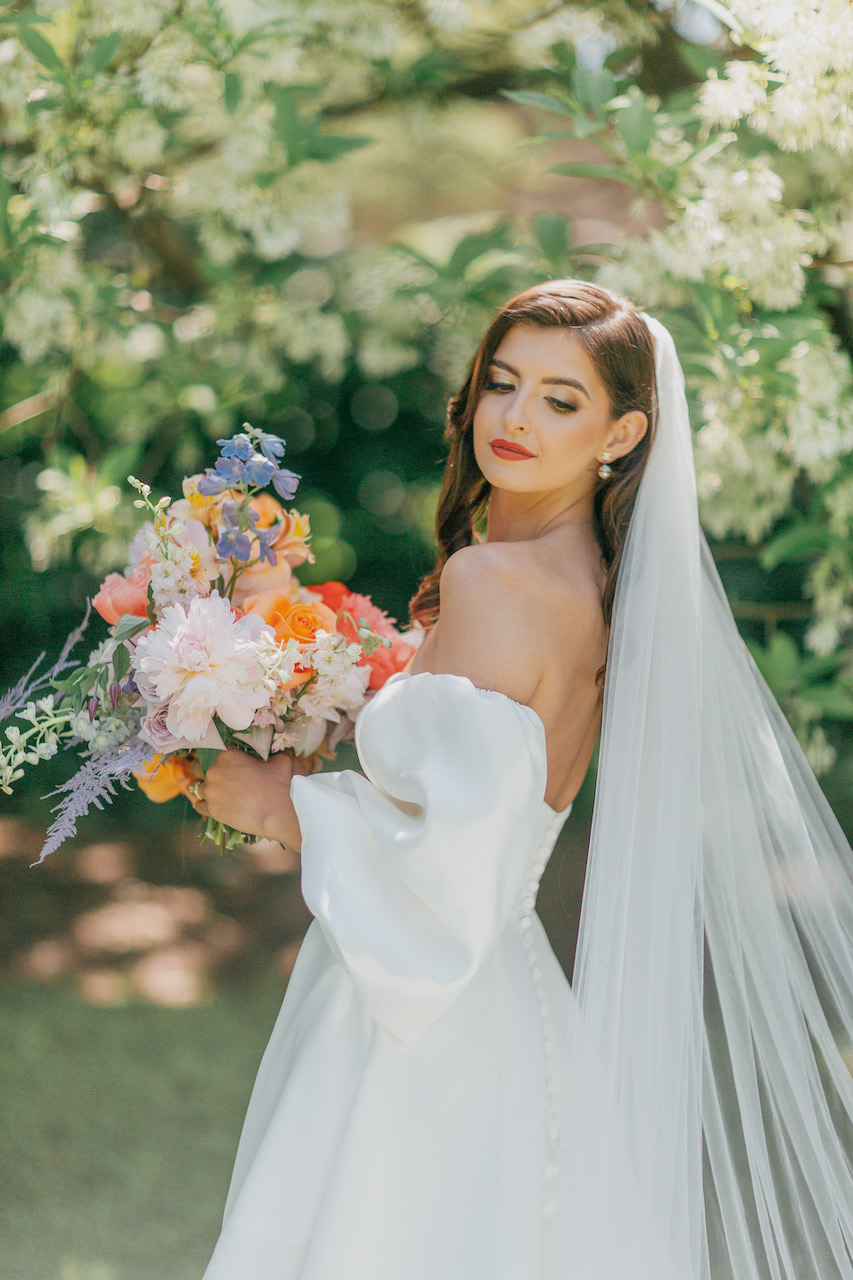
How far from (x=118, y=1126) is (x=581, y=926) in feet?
5.95

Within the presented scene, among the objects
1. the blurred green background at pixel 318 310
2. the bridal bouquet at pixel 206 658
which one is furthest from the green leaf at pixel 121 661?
the blurred green background at pixel 318 310

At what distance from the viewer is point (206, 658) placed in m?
1.27

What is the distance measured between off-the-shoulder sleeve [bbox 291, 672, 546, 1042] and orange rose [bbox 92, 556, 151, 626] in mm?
377

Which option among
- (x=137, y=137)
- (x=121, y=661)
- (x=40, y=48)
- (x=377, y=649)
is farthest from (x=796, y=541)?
(x=40, y=48)

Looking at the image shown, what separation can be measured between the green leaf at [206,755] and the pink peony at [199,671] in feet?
0.18

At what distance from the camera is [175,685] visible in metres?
1.28

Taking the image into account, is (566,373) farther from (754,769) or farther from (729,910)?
(729,910)

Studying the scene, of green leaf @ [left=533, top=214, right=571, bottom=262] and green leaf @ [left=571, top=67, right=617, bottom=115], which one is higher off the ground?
green leaf @ [left=571, top=67, right=617, bottom=115]

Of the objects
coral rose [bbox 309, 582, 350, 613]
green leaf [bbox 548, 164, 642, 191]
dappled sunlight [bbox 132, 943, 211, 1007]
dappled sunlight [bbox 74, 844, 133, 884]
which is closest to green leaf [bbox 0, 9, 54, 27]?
green leaf [bbox 548, 164, 642, 191]

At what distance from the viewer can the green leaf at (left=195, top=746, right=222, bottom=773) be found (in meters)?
1.39

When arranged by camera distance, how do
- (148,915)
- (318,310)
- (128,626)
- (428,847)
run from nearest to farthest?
(428,847), (128,626), (318,310), (148,915)

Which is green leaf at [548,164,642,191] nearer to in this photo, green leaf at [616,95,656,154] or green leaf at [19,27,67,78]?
green leaf at [616,95,656,154]

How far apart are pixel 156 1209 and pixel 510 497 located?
1748 millimetres

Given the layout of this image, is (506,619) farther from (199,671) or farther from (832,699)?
(832,699)
